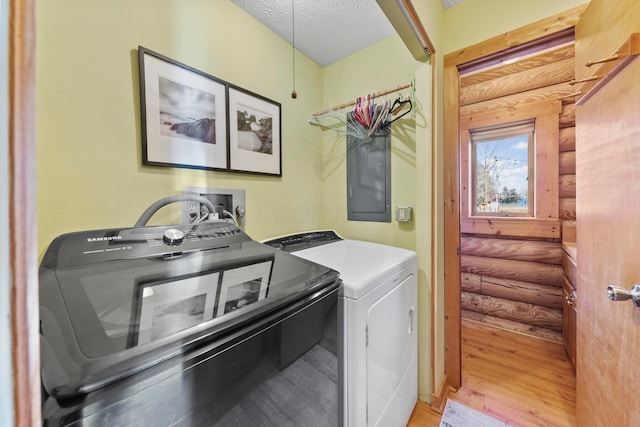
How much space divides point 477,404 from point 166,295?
200 cm

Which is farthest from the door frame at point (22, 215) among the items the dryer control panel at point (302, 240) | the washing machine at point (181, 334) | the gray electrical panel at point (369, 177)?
the gray electrical panel at point (369, 177)

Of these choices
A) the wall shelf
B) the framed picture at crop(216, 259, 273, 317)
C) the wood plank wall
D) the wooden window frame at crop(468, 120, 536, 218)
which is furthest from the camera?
the wooden window frame at crop(468, 120, 536, 218)

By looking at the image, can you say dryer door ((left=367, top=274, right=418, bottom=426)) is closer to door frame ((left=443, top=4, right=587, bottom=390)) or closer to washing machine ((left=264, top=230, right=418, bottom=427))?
washing machine ((left=264, top=230, right=418, bottom=427))

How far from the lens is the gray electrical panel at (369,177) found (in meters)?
1.78

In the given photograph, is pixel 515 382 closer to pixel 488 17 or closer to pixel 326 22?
pixel 488 17

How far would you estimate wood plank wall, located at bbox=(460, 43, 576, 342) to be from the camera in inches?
85.1

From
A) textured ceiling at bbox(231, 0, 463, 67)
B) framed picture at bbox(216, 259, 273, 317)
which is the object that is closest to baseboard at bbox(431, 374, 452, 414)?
framed picture at bbox(216, 259, 273, 317)

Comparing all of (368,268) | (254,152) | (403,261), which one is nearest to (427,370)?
(403,261)

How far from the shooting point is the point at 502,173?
2611 millimetres

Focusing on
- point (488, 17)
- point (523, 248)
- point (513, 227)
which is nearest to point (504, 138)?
point (513, 227)

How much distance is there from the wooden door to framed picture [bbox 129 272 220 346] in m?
1.34

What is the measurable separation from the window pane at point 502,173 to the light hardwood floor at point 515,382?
4.18 feet

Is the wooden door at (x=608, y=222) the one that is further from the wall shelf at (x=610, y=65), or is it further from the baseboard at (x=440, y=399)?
the baseboard at (x=440, y=399)

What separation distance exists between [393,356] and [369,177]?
1200 millimetres
